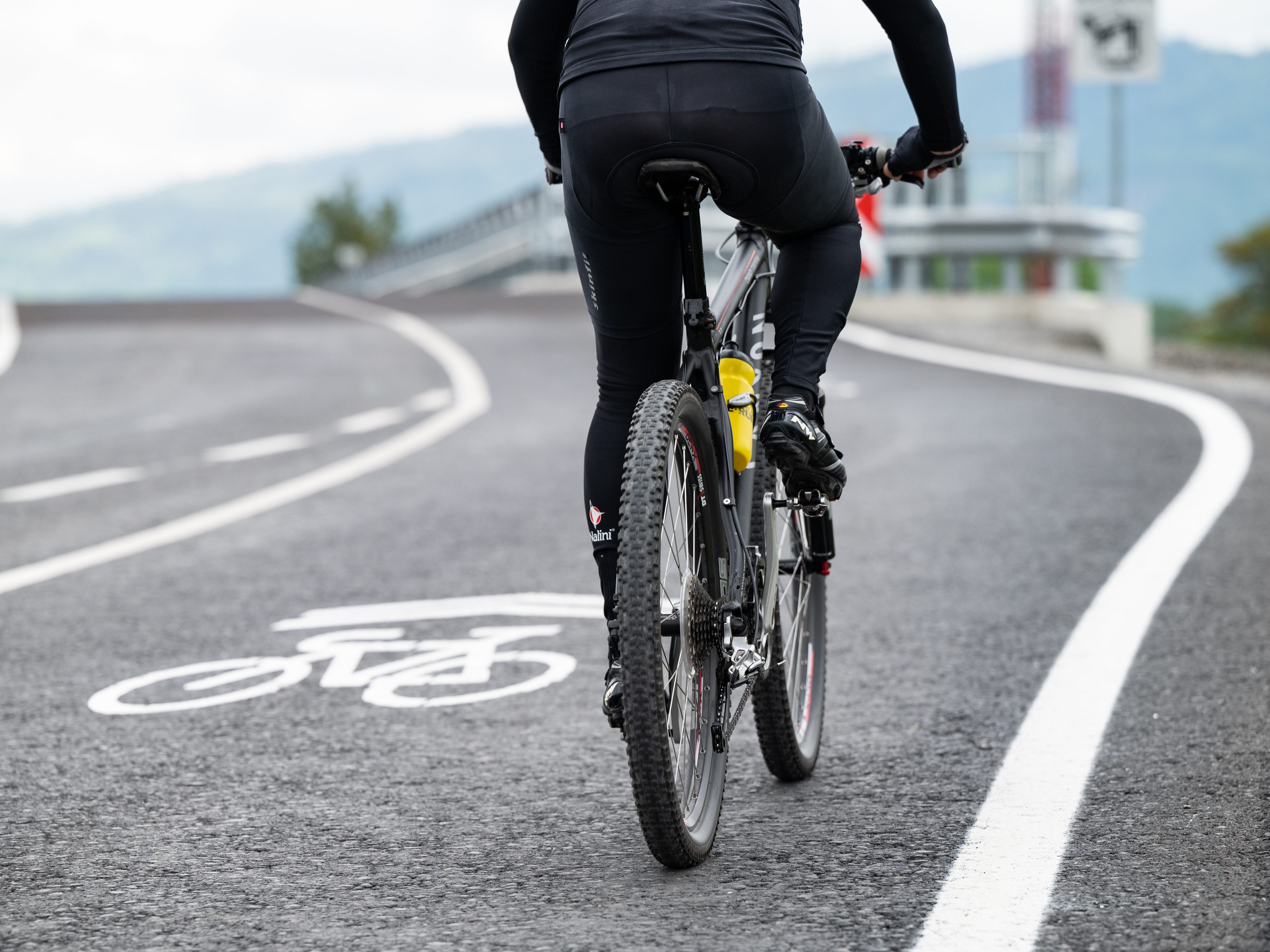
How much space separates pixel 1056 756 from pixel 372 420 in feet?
26.5

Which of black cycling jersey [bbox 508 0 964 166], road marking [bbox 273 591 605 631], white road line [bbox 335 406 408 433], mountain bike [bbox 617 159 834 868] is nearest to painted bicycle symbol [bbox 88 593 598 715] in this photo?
road marking [bbox 273 591 605 631]

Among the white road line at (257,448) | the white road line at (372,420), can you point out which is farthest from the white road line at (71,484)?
the white road line at (372,420)

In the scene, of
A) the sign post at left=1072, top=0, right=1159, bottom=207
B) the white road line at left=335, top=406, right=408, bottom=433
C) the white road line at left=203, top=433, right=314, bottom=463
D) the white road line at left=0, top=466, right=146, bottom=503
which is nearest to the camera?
the white road line at left=0, top=466, right=146, bottom=503

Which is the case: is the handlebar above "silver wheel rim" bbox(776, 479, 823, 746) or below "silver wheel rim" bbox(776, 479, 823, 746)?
above

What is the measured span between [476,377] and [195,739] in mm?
9988

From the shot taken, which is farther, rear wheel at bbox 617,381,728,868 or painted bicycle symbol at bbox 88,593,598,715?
painted bicycle symbol at bbox 88,593,598,715

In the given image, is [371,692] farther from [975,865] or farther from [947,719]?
[975,865]

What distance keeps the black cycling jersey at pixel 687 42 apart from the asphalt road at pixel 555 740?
1.36m

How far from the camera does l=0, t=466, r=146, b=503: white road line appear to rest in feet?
26.7

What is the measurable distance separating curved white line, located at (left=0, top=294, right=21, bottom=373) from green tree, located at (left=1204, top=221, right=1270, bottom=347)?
325 feet

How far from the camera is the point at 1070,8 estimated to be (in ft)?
68.4

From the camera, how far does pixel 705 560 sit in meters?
3.01

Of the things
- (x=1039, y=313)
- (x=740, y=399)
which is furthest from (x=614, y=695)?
(x=1039, y=313)

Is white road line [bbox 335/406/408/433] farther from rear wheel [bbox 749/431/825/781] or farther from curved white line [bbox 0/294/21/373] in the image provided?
rear wheel [bbox 749/431/825/781]
